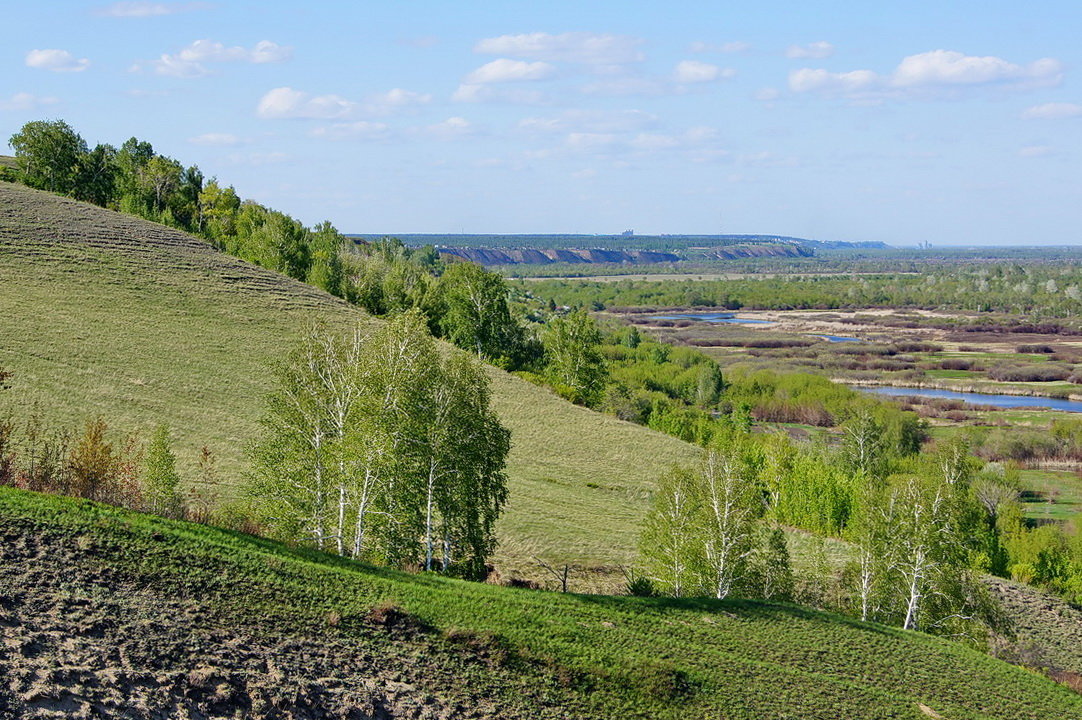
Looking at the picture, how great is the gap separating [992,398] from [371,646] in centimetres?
12755

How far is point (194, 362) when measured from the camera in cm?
5541

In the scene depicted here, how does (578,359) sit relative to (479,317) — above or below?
below

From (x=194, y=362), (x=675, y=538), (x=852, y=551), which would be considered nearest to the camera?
(x=675, y=538)

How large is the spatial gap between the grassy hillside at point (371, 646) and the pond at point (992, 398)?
109 meters

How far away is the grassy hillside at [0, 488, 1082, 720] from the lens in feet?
49.6

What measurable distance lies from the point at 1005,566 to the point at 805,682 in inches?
1828

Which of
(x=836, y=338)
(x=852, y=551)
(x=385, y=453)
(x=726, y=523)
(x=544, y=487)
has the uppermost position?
(x=385, y=453)

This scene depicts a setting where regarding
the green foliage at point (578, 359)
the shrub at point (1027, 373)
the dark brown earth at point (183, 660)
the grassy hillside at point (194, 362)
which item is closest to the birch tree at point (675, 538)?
the grassy hillside at point (194, 362)

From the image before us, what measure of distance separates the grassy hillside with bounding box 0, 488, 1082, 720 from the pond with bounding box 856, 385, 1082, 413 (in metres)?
109

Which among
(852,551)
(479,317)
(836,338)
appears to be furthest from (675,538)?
(836,338)

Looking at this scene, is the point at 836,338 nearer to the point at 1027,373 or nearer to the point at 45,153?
the point at 1027,373

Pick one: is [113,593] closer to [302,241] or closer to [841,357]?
[302,241]

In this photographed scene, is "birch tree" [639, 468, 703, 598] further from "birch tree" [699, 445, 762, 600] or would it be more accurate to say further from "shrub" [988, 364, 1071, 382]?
"shrub" [988, 364, 1071, 382]

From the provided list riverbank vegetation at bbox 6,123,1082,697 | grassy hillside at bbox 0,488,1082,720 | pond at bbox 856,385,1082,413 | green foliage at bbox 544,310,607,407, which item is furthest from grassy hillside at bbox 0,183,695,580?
pond at bbox 856,385,1082,413
